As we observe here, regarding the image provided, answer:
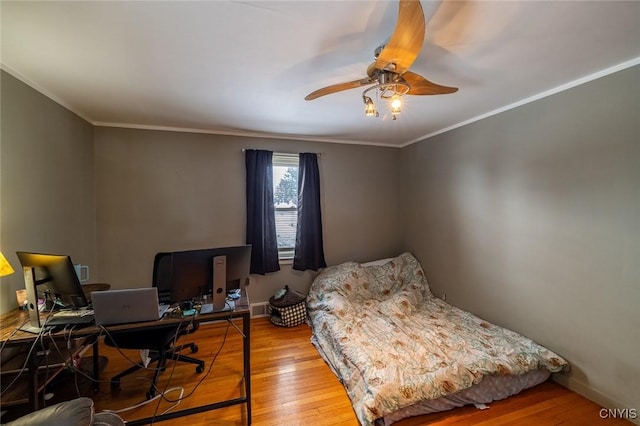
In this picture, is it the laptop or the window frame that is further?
the window frame

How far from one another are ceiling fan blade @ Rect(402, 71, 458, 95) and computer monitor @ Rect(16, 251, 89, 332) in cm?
222

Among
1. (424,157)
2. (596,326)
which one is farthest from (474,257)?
(424,157)

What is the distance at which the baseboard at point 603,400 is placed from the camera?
6.18ft

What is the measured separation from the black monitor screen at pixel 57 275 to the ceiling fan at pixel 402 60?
1.80m

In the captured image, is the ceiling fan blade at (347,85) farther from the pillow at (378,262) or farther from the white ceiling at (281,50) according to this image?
the pillow at (378,262)

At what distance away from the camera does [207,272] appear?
1840 millimetres

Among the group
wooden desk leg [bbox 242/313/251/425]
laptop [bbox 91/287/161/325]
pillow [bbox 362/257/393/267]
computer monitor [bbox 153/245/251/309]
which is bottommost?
wooden desk leg [bbox 242/313/251/425]

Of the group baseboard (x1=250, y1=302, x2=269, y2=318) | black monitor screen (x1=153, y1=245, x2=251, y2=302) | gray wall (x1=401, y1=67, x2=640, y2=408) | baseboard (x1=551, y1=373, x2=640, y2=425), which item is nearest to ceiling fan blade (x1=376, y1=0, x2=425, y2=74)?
black monitor screen (x1=153, y1=245, x2=251, y2=302)

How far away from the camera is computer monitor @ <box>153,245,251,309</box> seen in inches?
68.4

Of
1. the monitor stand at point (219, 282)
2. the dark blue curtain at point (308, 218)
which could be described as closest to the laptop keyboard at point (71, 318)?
the monitor stand at point (219, 282)

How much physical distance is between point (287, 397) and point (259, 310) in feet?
5.20

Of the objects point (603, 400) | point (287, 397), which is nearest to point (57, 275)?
point (287, 397)

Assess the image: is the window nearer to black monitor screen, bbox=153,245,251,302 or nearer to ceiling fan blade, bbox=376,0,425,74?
black monitor screen, bbox=153,245,251,302

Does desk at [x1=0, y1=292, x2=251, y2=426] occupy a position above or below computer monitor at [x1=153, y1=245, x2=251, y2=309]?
below
